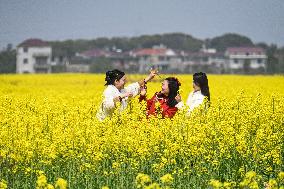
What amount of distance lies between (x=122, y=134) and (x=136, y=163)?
562 mm

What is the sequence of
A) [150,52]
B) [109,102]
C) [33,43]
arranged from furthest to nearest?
[150,52]
[33,43]
[109,102]

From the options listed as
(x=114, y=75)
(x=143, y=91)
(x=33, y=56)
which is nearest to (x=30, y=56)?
(x=33, y=56)

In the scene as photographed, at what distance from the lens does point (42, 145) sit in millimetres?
9008

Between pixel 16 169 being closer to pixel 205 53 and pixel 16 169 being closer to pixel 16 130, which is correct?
pixel 16 130

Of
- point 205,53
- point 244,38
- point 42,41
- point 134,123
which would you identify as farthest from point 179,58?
point 134,123

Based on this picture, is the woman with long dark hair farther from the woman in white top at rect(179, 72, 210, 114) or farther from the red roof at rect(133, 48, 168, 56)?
the red roof at rect(133, 48, 168, 56)

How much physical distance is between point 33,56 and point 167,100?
104 metres

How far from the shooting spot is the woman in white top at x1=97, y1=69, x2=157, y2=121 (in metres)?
11.8

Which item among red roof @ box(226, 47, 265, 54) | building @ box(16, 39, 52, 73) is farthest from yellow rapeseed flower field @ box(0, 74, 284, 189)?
red roof @ box(226, 47, 265, 54)

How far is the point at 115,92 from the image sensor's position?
11906mm

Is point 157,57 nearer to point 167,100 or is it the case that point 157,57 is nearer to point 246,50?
point 246,50

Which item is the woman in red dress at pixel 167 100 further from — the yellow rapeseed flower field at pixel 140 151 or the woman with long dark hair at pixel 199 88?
the yellow rapeseed flower field at pixel 140 151

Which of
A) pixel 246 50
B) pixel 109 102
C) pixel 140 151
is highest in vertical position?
pixel 246 50

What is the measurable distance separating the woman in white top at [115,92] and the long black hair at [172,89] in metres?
0.33
